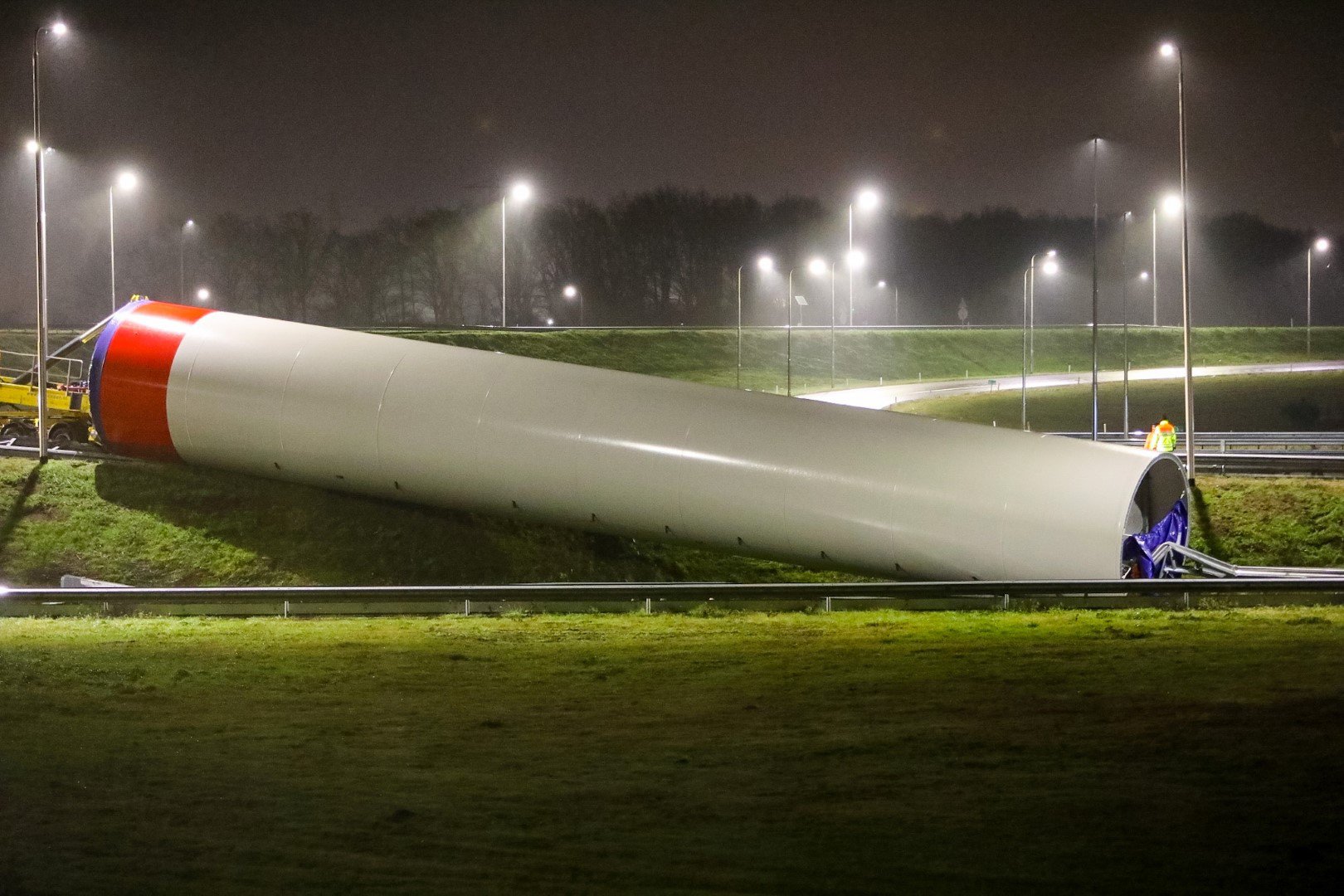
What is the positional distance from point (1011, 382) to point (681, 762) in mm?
58552

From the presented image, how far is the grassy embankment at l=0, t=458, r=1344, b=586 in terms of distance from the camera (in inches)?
813

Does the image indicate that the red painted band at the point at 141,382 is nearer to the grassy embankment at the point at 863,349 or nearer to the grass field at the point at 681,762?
the grass field at the point at 681,762

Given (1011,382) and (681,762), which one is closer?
(681,762)

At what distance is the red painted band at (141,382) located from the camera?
22.2 m

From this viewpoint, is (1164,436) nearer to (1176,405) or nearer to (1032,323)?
(1176,405)

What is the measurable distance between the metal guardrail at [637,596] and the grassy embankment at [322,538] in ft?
11.7

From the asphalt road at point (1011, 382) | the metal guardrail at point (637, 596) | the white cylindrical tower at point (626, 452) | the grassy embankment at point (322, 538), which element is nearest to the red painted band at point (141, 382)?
the white cylindrical tower at point (626, 452)

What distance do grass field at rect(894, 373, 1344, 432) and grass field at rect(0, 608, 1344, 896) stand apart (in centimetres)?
3901

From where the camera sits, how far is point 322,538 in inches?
842

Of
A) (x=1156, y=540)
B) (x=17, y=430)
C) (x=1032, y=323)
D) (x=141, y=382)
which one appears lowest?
(x=1156, y=540)

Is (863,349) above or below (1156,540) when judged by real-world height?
above

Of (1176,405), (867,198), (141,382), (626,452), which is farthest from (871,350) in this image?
(626,452)

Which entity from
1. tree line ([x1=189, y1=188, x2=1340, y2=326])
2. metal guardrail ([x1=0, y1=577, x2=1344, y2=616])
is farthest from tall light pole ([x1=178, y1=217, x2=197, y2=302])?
metal guardrail ([x1=0, y1=577, x2=1344, y2=616])

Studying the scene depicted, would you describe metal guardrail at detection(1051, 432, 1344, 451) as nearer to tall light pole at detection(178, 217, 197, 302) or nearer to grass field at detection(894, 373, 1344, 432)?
grass field at detection(894, 373, 1344, 432)
